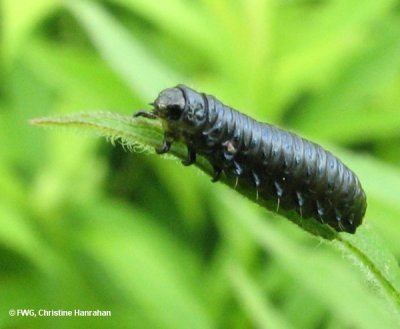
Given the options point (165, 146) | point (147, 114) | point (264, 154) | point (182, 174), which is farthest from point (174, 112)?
point (182, 174)

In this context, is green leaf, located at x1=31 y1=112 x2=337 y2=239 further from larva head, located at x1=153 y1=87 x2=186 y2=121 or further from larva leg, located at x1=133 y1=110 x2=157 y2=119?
Answer: larva head, located at x1=153 y1=87 x2=186 y2=121

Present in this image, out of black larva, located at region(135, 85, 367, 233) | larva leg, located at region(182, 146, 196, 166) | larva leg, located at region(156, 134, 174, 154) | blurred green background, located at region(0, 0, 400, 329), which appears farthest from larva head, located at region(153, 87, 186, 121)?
blurred green background, located at region(0, 0, 400, 329)

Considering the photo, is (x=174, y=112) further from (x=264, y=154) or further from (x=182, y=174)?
(x=182, y=174)

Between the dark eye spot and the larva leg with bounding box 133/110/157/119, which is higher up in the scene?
the dark eye spot

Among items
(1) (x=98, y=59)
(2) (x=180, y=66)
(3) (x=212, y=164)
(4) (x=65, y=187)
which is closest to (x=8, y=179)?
(4) (x=65, y=187)

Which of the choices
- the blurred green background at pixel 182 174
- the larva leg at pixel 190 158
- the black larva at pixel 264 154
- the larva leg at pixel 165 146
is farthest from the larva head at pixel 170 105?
the blurred green background at pixel 182 174

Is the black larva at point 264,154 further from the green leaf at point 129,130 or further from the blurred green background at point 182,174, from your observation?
the blurred green background at point 182,174

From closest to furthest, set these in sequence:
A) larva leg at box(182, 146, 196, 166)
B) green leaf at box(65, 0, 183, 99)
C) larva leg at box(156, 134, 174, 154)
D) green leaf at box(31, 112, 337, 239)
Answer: green leaf at box(31, 112, 337, 239) → larva leg at box(156, 134, 174, 154) → larva leg at box(182, 146, 196, 166) → green leaf at box(65, 0, 183, 99)
